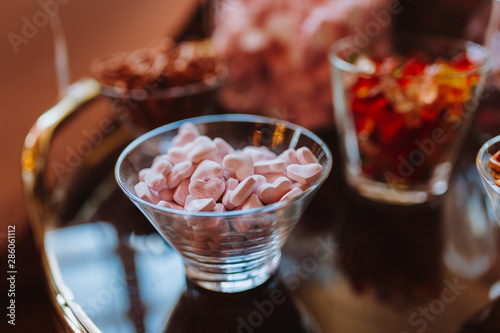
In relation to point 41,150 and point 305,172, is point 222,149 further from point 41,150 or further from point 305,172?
point 41,150

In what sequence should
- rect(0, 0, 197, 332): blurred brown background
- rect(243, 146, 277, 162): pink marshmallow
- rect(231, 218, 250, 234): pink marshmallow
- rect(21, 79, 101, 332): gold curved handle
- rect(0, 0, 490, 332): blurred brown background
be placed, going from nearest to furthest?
rect(231, 218, 250, 234): pink marshmallow
rect(243, 146, 277, 162): pink marshmallow
rect(21, 79, 101, 332): gold curved handle
rect(0, 0, 490, 332): blurred brown background
rect(0, 0, 197, 332): blurred brown background

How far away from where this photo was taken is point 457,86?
61 centimetres

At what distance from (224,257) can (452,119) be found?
34 cm

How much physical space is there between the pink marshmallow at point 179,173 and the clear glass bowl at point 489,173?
266 millimetres

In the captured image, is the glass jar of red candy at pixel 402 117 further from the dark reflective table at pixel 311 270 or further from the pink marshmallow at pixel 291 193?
the pink marshmallow at pixel 291 193

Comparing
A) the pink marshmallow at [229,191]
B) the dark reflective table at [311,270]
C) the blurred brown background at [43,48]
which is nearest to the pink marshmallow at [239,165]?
the pink marshmallow at [229,191]

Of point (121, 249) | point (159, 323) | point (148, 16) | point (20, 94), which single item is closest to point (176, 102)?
point (121, 249)

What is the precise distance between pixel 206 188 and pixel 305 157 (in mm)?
106

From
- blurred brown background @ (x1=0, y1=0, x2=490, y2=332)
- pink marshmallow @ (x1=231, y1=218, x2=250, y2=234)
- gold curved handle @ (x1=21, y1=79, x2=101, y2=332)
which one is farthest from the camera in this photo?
blurred brown background @ (x1=0, y1=0, x2=490, y2=332)

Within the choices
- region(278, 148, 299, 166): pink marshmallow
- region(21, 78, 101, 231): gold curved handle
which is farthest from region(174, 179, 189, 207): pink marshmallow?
region(21, 78, 101, 231): gold curved handle

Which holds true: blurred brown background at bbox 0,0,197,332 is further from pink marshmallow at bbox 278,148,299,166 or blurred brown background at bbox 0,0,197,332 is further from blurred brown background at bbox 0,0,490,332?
pink marshmallow at bbox 278,148,299,166

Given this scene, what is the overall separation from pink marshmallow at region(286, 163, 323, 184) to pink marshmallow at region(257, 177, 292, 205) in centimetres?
2

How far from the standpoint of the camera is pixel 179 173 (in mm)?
500

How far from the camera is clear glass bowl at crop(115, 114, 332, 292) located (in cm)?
45
